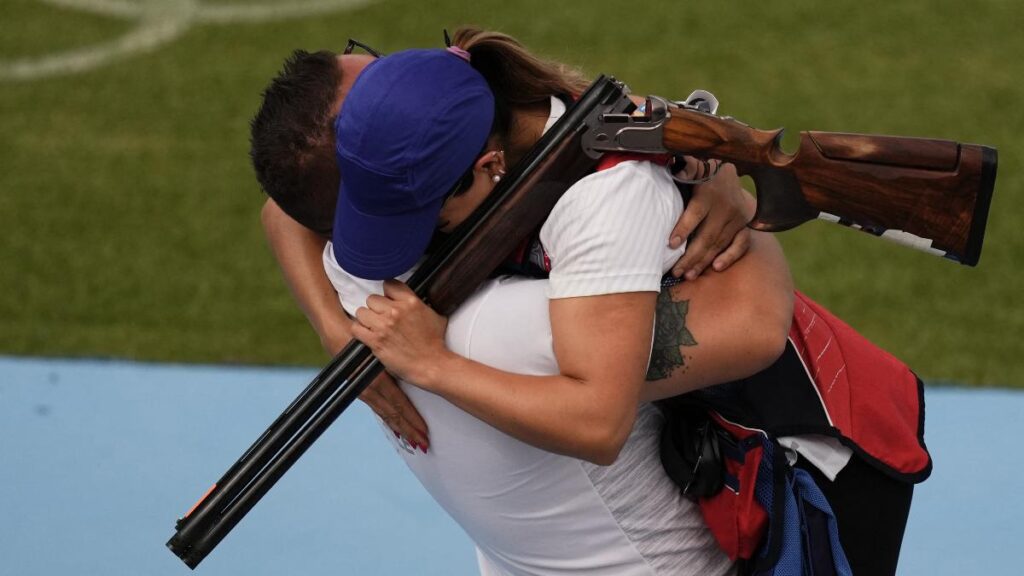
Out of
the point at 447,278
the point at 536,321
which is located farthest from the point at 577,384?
the point at 447,278

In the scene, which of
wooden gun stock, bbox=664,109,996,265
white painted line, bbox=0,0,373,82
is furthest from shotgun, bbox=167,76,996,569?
white painted line, bbox=0,0,373,82

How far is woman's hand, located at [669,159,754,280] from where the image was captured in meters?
2.62

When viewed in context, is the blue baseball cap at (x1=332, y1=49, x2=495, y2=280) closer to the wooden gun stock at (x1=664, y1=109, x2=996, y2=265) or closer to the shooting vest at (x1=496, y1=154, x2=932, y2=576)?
the shooting vest at (x1=496, y1=154, x2=932, y2=576)

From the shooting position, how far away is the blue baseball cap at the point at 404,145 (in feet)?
7.97

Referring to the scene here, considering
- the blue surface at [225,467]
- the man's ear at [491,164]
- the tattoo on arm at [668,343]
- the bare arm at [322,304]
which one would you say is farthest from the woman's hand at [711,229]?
the blue surface at [225,467]

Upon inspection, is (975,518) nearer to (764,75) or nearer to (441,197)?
(441,197)

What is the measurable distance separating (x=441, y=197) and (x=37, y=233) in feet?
15.2

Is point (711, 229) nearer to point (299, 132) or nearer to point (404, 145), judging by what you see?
point (404, 145)

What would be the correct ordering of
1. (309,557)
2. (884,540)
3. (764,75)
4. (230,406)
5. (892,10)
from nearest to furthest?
1. (884,540)
2. (309,557)
3. (230,406)
4. (764,75)
5. (892,10)

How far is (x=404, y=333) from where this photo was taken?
2.50 metres

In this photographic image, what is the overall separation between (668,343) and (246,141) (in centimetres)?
514

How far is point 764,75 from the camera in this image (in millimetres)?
7711

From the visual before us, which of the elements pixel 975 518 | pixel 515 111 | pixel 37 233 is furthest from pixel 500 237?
pixel 37 233

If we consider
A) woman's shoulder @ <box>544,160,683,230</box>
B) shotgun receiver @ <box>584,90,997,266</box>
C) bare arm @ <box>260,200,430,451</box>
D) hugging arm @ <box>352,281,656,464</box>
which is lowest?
bare arm @ <box>260,200,430,451</box>
